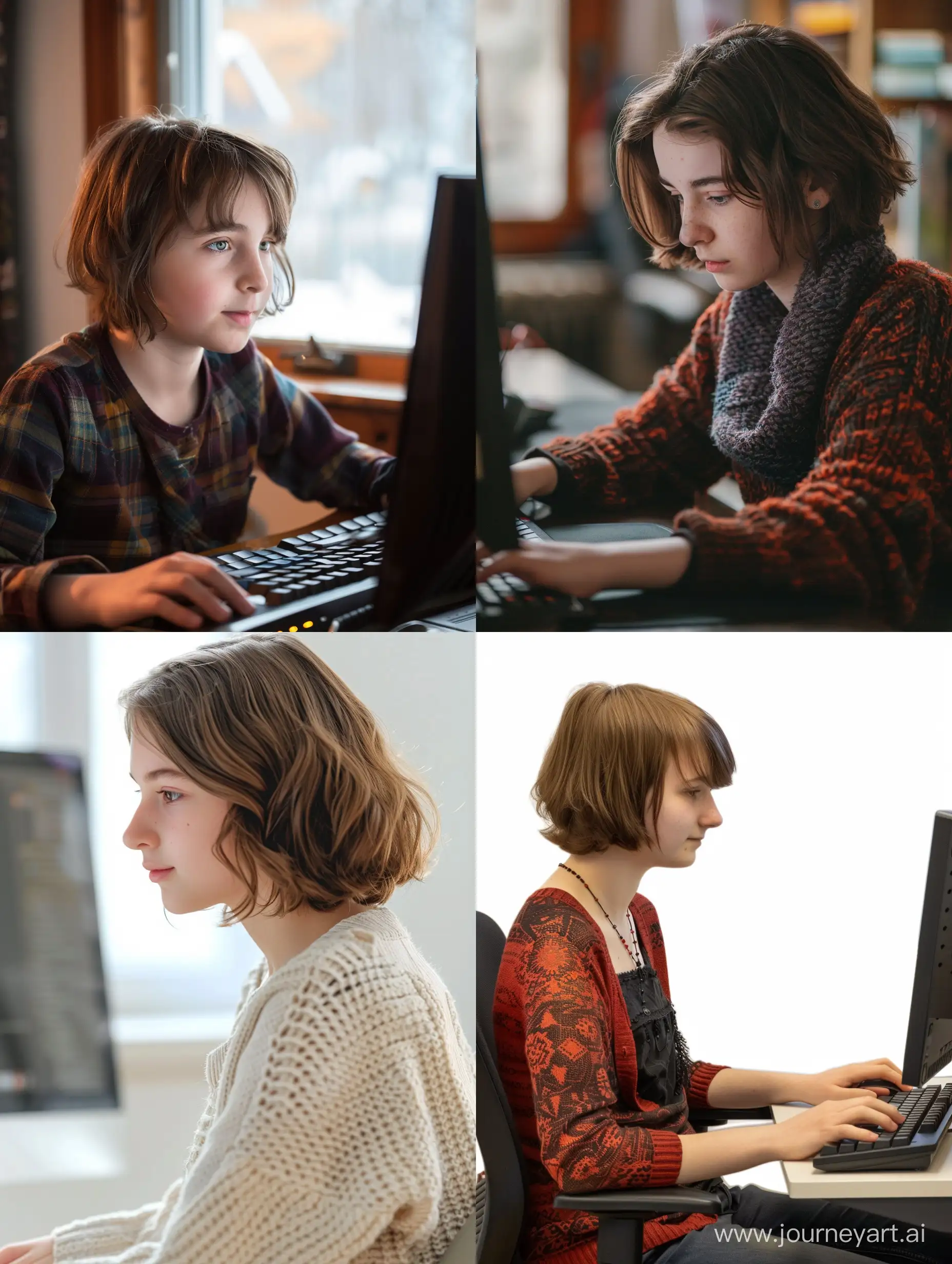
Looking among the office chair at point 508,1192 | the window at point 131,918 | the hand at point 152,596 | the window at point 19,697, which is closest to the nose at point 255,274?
the hand at point 152,596

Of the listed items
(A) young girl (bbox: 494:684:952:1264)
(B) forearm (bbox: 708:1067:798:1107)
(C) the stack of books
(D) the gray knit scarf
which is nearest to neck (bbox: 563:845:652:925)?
(A) young girl (bbox: 494:684:952:1264)

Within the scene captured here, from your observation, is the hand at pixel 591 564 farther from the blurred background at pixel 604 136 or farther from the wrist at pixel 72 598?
the wrist at pixel 72 598

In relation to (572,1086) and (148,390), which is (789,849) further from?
(148,390)

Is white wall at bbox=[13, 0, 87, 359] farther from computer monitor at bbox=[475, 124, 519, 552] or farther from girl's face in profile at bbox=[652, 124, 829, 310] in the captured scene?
girl's face in profile at bbox=[652, 124, 829, 310]

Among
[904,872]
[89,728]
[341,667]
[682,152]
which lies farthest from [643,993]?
[682,152]

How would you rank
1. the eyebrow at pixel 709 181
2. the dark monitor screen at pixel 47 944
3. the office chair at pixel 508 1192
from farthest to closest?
the dark monitor screen at pixel 47 944 → the eyebrow at pixel 709 181 → the office chair at pixel 508 1192

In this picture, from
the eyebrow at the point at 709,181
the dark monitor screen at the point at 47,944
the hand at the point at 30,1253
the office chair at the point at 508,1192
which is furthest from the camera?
the dark monitor screen at the point at 47,944

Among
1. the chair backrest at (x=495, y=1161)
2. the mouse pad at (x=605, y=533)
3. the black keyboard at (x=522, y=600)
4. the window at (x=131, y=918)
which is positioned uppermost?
the mouse pad at (x=605, y=533)

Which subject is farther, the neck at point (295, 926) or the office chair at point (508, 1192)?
the neck at point (295, 926)

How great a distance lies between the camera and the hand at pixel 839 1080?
1440 millimetres

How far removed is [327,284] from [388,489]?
0.20 metres

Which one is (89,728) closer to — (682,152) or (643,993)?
(643,993)

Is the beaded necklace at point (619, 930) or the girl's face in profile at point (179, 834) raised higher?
the girl's face in profile at point (179, 834)

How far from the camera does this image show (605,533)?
137cm
